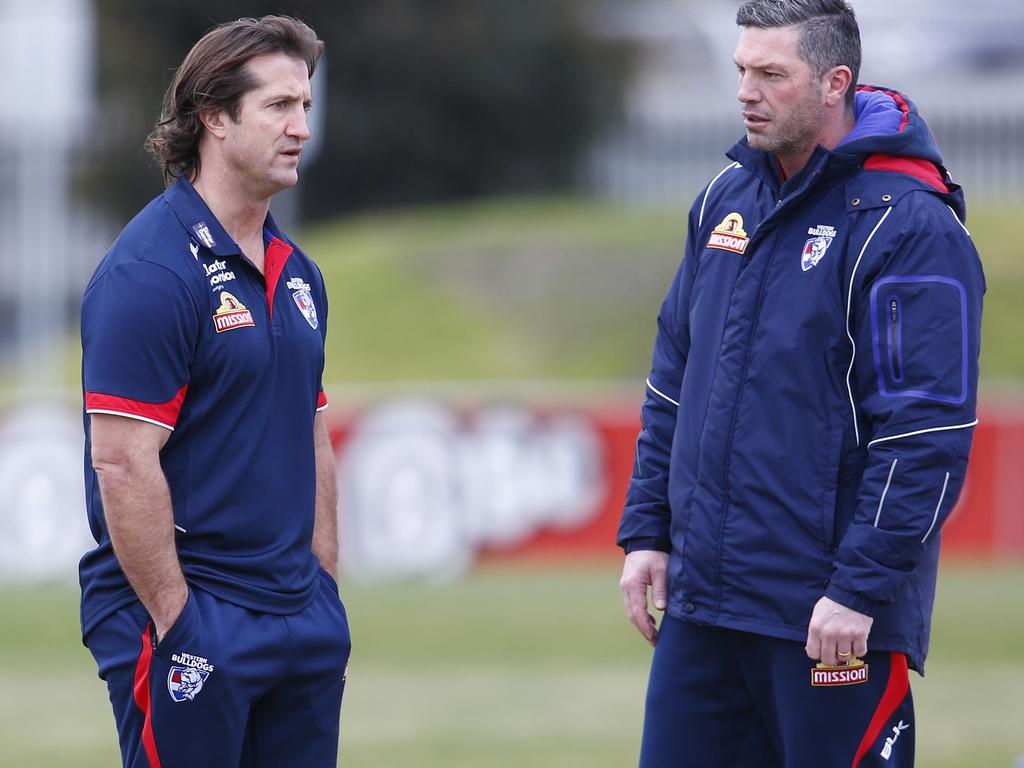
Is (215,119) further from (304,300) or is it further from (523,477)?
(523,477)

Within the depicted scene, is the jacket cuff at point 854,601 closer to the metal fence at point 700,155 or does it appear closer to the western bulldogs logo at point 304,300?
the western bulldogs logo at point 304,300

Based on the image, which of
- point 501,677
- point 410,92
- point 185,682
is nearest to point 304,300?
point 185,682

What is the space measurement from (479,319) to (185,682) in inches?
724

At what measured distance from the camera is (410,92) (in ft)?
92.0

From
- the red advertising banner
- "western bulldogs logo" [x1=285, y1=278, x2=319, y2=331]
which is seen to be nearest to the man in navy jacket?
"western bulldogs logo" [x1=285, y1=278, x2=319, y2=331]

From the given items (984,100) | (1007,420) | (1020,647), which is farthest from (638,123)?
(1020,647)

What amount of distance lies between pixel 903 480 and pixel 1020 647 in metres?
6.64

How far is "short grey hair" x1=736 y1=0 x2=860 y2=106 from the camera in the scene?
3.66m

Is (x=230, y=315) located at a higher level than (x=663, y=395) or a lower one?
higher

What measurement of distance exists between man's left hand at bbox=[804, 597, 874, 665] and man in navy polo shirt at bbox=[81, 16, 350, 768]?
3.49 ft

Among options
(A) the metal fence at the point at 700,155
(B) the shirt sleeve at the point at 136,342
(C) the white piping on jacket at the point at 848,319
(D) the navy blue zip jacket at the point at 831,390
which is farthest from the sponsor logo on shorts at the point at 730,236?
(A) the metal fence at the point at 700,155

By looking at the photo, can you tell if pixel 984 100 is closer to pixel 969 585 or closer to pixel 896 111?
pixel 969 585

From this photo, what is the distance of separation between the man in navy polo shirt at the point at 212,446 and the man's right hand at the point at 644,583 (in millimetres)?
746

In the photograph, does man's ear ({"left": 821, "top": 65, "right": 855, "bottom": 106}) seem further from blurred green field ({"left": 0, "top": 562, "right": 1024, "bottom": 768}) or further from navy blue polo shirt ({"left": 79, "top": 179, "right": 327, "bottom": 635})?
blurred green field ({"left": 0, "top": 562, "right": 1024, "bottom": 768})
